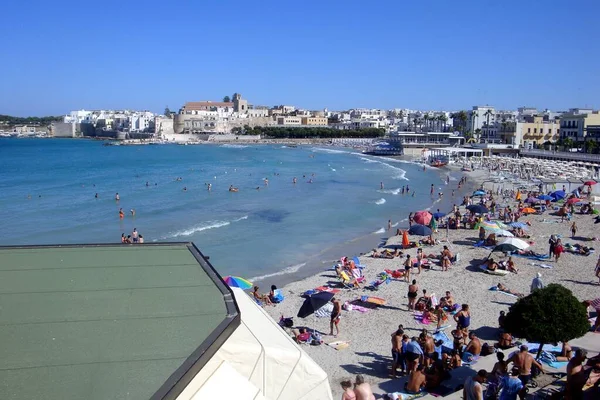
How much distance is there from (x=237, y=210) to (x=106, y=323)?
87.8 ft

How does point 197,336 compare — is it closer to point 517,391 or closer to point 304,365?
point 304,365

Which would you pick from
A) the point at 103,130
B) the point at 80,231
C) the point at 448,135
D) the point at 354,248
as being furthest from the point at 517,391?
the point at 103,130

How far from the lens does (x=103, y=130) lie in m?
164

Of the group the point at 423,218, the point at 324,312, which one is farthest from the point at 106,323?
the point at 423,218

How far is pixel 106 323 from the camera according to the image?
4.42m

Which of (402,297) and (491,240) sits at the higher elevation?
(491,240)

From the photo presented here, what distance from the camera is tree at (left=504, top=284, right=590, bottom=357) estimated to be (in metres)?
7.53

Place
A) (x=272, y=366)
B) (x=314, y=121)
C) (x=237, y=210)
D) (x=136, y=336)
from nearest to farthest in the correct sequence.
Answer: (x=136, y=336) → (x=272, y=366) → (x=237, y=210) → (x=314, y=121)

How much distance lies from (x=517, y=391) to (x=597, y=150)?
5912 cm

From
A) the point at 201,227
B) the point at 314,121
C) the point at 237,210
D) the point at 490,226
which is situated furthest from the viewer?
the point at 314,121

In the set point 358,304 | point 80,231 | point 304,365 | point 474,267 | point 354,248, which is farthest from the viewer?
point 80,231

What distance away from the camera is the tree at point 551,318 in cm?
753

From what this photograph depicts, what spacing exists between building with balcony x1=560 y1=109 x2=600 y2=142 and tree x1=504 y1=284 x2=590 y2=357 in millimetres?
63948

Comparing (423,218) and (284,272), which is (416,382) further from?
(423,218)
